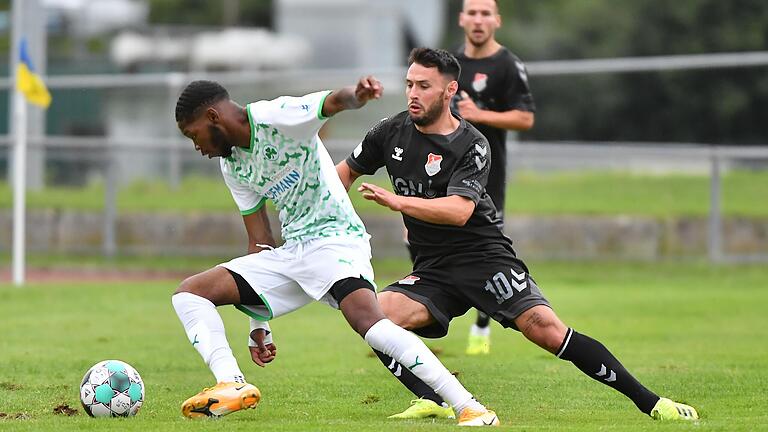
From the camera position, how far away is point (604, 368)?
23.5 ft

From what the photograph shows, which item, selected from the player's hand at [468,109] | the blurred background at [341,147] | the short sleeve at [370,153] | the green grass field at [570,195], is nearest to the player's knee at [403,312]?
the short sleeve at [370,153]

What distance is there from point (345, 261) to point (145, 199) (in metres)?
13.8

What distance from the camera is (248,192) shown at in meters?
7.35

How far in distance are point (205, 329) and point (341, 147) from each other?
12215 millimetres

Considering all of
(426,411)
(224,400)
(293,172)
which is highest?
(293,172)

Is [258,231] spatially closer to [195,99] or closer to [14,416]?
[195,99]

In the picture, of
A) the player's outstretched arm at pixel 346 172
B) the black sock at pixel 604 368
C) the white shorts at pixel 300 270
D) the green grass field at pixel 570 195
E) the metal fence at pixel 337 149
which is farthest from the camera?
the green grass field at pixel 570 195

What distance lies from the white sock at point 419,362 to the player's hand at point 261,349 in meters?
0.85

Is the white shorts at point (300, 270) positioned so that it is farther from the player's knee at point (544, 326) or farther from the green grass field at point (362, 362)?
the player's knee at point (544, 326)

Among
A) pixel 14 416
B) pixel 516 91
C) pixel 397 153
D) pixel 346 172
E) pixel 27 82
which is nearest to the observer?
pixel 14 416

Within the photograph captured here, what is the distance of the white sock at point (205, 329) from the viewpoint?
22.7 feet

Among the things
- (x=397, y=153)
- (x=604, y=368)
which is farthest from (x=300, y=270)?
(x=604, y=368)

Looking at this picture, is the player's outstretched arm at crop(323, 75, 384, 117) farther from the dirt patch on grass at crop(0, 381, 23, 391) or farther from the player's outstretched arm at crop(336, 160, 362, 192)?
the dirt patch on grass at crop(0, 381, 23, 391)

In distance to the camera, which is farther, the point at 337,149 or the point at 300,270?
the point at 337,149
